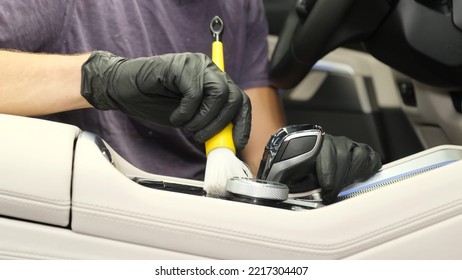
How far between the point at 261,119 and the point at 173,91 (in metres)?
0.55

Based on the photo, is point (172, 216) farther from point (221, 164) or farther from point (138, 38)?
point (138, 38)

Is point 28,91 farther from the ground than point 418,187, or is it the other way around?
point 418,187

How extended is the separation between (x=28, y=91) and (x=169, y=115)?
0.23m

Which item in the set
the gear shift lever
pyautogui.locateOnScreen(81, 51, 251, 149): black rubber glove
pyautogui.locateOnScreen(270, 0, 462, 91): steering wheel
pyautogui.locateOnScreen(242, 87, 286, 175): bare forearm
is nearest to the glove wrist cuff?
pyautogui.locateOnScreen(81, 51, 251, 149): black rubber glove

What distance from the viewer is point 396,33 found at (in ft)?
3.34

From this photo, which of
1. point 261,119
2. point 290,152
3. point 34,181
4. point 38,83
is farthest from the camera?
point 261,119

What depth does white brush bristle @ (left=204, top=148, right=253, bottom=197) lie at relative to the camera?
77 cm

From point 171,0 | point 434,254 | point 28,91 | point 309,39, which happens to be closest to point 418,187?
point 434,254

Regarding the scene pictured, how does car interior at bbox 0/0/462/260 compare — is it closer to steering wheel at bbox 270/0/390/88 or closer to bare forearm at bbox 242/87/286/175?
steering wheel at bbox 270/0/390/88

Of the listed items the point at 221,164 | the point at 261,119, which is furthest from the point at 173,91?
the point at 261,119

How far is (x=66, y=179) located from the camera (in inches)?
26.1

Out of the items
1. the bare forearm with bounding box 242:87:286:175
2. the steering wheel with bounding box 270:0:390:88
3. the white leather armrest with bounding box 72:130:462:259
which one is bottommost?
the bare forearm with bounding box 242:87:286:175

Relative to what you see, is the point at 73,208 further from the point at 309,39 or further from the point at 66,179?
the point at 309,39

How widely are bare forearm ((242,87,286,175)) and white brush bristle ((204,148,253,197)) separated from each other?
48 centimetres
